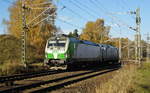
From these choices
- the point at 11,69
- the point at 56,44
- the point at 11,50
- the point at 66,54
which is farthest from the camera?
the point at 11,50

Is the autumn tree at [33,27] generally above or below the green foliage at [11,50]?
above

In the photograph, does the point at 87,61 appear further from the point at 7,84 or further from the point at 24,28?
the point at 7,84

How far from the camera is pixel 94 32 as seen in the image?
6184 cm

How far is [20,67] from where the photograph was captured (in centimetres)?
2194

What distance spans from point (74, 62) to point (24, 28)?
5.35 meters

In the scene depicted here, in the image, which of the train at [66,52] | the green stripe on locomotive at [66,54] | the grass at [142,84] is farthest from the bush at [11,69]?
the grass at [142,84]

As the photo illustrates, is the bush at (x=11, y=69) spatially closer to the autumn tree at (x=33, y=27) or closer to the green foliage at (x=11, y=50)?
the green foliage at (x=11, y=50)

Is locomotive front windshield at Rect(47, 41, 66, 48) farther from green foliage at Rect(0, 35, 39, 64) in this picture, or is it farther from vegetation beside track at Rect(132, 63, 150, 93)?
green foliage at Rect(0, 35, 39, 64)

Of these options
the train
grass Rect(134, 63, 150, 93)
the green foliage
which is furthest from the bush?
the green foliage

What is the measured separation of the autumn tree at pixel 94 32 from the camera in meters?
60.6

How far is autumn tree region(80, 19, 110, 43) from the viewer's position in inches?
2384

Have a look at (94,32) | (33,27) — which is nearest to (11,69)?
(33,27)

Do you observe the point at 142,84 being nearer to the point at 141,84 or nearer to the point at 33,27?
the point at 141,84

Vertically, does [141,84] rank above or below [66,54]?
below
